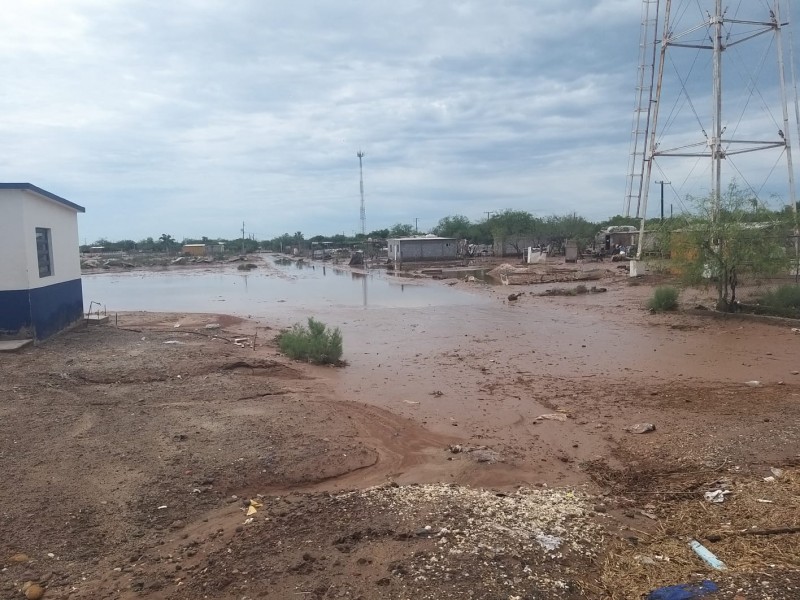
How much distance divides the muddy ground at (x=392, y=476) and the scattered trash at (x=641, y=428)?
0.39ft

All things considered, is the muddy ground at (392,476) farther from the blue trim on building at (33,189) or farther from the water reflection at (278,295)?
the water reflection at (278,295)

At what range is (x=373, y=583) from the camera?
14.1 ft

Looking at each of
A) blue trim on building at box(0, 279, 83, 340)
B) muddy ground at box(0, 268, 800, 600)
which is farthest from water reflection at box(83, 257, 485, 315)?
muddy ground at box(0, 268, 800, 600)

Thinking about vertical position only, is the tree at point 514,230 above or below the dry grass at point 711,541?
above

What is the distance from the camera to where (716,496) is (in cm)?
A: 590

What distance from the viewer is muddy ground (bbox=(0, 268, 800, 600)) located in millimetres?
4477

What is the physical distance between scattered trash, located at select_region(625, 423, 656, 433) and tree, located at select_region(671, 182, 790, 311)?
12326 mm

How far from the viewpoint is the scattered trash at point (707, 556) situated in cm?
439

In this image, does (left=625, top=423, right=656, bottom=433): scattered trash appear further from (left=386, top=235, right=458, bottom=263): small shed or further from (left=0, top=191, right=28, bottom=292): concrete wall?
(left=386, top=235, right=458, bottom=263): small shed

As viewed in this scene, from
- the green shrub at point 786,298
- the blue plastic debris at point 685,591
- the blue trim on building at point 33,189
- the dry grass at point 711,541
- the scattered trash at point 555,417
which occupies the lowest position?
the scattered trash at point 555,417

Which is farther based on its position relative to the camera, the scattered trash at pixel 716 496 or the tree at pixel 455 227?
the tree at pixel 455 227

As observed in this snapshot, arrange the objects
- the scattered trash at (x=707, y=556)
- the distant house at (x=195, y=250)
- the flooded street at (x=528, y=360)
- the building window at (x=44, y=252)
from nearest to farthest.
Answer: the scattered trash at (x=707, y=556) → the flooded street at (x=528, y=360) → the building window at (x=44, y=252) → the distant house at (x=195, y=250)

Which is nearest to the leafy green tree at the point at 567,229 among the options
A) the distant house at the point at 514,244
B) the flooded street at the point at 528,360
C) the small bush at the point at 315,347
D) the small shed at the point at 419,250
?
the distant house at the point at 514,244

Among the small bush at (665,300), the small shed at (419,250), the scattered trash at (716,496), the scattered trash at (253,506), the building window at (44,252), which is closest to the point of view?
the scattered trash at (253,506)
